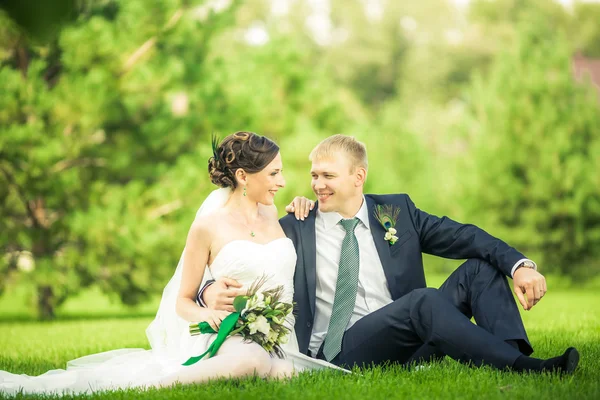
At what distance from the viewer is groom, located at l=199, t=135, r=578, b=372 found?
4172 mm

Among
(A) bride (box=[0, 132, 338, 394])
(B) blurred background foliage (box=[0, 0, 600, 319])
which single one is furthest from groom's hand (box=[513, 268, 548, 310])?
(B) blurred background foliage (box=[0, 0, 600, 319])

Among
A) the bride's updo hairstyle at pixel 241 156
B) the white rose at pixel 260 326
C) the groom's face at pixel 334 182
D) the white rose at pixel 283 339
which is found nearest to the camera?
the white rose at pixel 260 326

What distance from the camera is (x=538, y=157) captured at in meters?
18.1

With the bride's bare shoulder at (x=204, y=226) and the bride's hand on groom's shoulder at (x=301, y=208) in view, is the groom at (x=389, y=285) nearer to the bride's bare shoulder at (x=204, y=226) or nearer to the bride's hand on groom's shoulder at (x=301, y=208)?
the bride's hand on groom's shoulder at (x=301, y=208)

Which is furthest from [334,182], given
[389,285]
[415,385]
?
[415,385]

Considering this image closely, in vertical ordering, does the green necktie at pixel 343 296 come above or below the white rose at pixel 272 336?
above

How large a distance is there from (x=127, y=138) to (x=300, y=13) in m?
36.4

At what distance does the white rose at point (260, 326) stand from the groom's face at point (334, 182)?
1.06 metres

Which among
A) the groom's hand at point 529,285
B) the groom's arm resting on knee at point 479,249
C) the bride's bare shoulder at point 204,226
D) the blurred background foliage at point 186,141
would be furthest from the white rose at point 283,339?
the blurred background foliage at point 186,141

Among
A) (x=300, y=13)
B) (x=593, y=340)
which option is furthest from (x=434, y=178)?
(x=300, y=13)

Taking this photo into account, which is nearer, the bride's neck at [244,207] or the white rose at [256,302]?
the white rose at [256,302]

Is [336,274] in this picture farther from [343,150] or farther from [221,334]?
[221,334]

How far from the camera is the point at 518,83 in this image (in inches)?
714

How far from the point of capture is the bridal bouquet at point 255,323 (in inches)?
164
